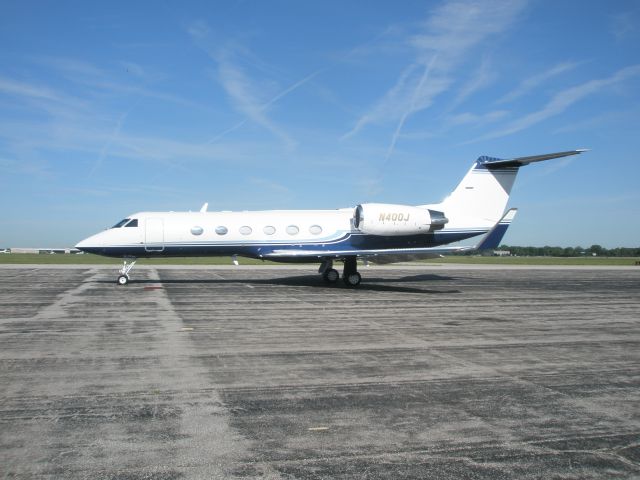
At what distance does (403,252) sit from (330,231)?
346 centimetres

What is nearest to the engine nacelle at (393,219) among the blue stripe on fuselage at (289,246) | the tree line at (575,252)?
the blue stripe on fuselage at (289,246)

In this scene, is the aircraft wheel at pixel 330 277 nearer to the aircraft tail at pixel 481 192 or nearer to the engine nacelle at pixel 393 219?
the engine nacelle at pixel 393 219

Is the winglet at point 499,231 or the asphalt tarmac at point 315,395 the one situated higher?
the winglet at point 499,231

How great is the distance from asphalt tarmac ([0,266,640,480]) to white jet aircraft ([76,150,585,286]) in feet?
24.5

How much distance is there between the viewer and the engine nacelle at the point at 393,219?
68.5ft

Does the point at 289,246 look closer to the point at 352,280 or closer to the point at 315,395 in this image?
the point at 352,280

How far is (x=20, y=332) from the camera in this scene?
1019 centimetres

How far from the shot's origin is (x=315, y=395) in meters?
6.18

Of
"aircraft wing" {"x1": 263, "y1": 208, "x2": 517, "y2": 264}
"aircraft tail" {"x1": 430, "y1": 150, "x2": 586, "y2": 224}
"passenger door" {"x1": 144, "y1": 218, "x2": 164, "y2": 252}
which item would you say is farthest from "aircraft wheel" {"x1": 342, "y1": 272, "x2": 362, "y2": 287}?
"passenger door" {"x1": 144, "y1": 218, "x2": 164, "y2": 252}

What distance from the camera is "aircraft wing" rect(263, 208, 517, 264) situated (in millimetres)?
19500

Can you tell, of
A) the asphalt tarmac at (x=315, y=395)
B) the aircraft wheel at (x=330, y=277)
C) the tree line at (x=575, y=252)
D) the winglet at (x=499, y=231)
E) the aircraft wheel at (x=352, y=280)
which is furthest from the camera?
the tree line at (x=575, y=252)

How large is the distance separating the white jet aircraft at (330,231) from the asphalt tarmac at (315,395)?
295 inches

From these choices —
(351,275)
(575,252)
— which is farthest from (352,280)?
(575,252)

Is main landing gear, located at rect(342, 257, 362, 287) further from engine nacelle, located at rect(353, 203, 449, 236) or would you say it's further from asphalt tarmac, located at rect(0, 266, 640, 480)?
asphalt tarmac, located at rect(0, 266, 640, 480)
